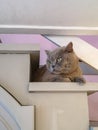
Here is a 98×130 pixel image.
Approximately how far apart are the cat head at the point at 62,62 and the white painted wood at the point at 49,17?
240 millimetres

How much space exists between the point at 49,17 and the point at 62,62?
370mm

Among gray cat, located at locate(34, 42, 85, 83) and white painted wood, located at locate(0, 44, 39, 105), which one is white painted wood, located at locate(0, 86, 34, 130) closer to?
white painted wood, located at locate(0, 44, 39, 105)

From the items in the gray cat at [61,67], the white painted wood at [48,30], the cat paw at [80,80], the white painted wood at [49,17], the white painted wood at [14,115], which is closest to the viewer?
the white painted wood at [14,115]

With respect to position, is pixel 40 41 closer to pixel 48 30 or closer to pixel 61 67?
pixel 48 30

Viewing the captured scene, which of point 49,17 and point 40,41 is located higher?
point 49,17

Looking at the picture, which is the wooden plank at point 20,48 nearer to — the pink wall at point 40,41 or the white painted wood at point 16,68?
the white painted wood at point 16,68

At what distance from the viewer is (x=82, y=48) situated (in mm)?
1750

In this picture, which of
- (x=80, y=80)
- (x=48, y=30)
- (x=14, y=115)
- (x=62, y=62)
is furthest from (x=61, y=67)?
(x=48, y=30)

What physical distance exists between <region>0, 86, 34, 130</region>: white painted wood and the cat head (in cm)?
29

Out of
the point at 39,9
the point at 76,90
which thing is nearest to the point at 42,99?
the point at 76,90

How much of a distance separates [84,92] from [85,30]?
0.68 meters

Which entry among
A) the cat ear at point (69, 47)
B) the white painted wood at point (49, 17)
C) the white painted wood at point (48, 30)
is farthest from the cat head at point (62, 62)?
the white painted wood at point (48, 30)

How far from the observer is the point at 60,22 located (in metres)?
1.56

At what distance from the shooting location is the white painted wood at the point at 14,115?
3.26 ft
